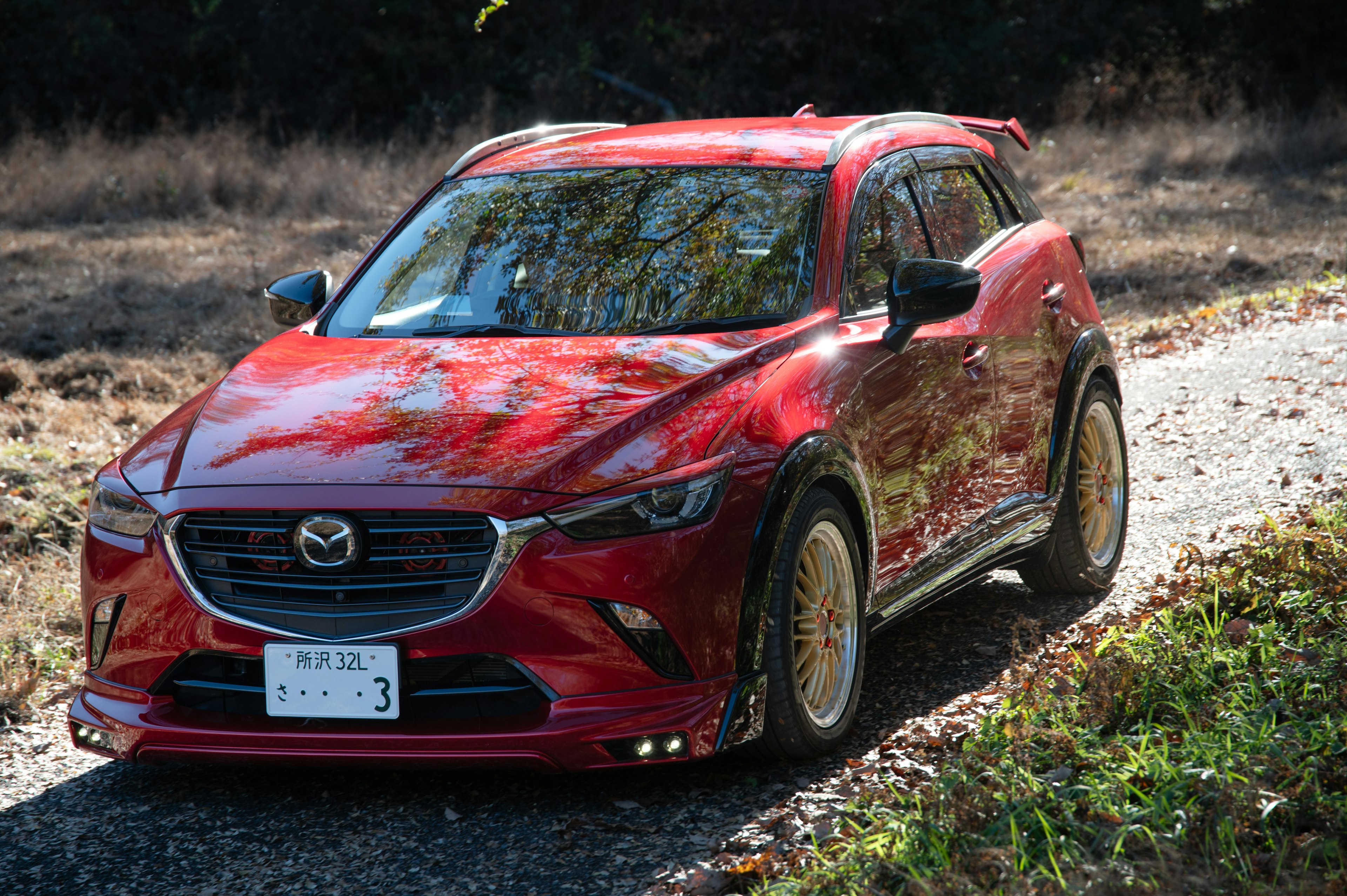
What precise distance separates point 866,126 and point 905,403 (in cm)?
116

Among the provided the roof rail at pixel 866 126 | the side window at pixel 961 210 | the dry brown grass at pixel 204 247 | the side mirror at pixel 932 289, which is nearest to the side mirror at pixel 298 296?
the dry brown grass at pixel 204 247

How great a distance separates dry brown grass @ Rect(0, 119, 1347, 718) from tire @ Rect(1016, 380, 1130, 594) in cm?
382

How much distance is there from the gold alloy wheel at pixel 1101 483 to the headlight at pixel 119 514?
3620mm

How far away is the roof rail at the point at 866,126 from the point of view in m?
4.66

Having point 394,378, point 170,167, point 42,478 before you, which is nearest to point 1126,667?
point 394,378

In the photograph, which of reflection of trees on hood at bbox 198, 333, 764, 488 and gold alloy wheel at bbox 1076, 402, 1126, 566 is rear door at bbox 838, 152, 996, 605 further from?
gold alloy wheel at bbox 1076, 402, 1126, 566

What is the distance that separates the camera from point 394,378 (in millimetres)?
4059

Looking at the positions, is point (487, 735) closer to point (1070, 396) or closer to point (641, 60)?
point (1070, 396)

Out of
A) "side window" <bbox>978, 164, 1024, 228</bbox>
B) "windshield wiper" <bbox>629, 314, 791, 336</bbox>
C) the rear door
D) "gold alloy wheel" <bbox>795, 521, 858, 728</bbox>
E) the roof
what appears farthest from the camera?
"side window" <bbox>978, 164, 1024, 228</bbox>

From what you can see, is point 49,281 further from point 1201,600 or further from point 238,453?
point 1201,600

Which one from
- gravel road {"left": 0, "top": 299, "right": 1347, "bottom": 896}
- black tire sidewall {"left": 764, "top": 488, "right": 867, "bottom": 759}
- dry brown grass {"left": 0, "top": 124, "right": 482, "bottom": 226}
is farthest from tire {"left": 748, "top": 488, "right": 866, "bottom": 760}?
dry brown grass {"left": 0, "top": 124, "right": 482, "bottom": 226}

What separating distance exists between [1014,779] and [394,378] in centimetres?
204

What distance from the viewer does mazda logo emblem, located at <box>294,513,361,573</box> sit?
3486 mm

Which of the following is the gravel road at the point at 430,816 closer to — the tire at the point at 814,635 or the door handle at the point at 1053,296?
the tire at the point at 814,635
